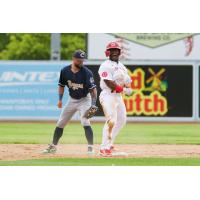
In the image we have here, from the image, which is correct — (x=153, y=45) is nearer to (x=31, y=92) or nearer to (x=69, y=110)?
(x=31, y=92)

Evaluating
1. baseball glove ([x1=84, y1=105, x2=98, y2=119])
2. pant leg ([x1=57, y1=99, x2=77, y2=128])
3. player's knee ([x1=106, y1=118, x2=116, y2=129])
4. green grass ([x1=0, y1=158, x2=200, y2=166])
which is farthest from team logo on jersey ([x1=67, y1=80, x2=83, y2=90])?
green grass ([x1=0, y1=158, x2=200, y2=166])

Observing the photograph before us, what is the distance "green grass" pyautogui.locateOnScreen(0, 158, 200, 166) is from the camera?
42.1ft

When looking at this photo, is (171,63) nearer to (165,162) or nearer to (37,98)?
(37,98)

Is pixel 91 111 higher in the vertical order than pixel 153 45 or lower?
lower

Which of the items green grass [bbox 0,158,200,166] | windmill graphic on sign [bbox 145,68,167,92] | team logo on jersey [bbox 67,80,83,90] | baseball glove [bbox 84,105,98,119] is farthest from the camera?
windmill graphic on sign [bbox 145,68,167,92]

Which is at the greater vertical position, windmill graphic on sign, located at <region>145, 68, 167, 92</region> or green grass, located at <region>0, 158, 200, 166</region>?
windmill graphic on sign, located at <region>145, 68, 167, 92</region>

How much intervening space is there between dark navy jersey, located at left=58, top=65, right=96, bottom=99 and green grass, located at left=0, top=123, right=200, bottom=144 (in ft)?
13.9

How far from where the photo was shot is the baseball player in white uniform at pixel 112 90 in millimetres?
13781

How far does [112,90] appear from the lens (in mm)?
13938

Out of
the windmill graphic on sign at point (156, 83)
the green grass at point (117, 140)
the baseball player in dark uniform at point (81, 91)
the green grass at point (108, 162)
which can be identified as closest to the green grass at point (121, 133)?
the green grass at point (117, 140)

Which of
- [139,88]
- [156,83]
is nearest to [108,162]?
[139,88]

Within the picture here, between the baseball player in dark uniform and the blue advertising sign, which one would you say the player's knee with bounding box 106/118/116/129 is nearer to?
the baseball player in dark uniform

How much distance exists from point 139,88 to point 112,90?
14542 millimetres

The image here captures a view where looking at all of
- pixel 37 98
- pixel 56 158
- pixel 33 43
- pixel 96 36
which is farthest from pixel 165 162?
pixel 33 43
